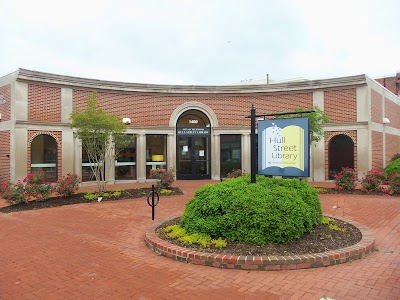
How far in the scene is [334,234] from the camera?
5992mm

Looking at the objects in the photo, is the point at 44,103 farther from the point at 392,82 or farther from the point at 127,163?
the point at 392,82

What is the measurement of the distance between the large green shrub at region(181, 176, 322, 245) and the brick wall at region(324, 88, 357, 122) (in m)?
11.3

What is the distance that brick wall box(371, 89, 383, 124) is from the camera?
1631cm

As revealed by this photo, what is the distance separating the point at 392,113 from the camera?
65.4ft

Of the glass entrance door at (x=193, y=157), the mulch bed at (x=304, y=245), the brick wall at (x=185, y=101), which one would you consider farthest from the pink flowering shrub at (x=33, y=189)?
the glass entrance door at (x=193, y=157)

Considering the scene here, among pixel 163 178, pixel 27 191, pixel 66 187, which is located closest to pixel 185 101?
pixel 163 178

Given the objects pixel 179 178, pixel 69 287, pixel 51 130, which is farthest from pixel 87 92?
pixel 69 287

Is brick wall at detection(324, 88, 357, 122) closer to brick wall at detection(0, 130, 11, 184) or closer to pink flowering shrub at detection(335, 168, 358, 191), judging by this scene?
pink flowering shrub at detection(335, 168, 358, 191)

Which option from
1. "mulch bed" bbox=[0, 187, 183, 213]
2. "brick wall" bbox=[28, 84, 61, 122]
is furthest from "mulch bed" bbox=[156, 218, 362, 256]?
"brick wall" bbox=[28, 84, 61, 122]

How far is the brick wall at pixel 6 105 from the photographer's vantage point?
1377 centimetres

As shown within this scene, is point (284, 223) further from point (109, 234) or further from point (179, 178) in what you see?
point (179, 178)

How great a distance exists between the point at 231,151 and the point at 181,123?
325cm

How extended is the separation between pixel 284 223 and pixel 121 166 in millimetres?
12743

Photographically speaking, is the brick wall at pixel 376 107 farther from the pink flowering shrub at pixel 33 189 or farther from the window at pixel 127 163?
the pink flowering shrub at pixel 33 189
